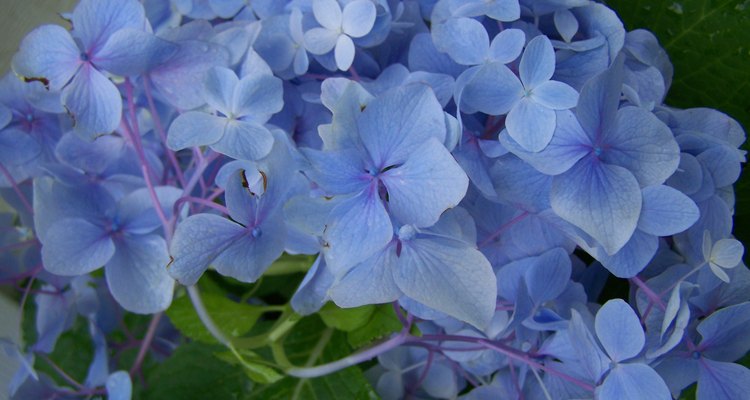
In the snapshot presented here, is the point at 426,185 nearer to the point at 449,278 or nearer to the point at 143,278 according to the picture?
the point at 449,278

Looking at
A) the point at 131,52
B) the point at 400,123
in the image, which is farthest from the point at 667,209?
the point at 131,52

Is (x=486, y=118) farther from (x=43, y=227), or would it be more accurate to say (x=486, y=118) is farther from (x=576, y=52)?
(x=43, y=227)

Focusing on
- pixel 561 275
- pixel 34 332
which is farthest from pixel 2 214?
pixel 561 275

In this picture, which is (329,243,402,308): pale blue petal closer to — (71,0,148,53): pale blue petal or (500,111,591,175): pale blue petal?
(500,111,591,175): pale blue petal

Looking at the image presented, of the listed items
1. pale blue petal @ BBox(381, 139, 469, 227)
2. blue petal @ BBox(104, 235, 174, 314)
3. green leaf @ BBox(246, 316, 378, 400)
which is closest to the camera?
pale blue petal @ BBox(381, 139, 469, 227)

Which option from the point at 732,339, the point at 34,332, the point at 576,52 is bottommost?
the point at 34,332

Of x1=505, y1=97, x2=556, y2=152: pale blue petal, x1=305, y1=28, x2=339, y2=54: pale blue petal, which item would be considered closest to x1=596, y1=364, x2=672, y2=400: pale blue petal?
x1=505, y1=97, x2=556, y2=152: pale blue petal
